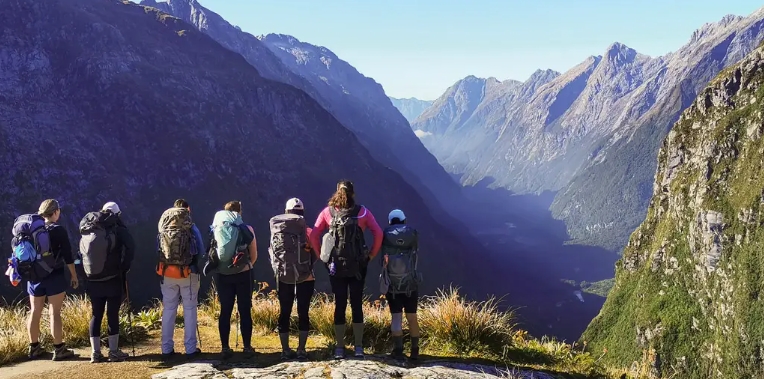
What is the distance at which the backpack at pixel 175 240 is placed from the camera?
30.9 feet

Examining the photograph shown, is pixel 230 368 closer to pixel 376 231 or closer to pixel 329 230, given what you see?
pixel 329 230

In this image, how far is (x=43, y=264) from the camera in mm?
9484

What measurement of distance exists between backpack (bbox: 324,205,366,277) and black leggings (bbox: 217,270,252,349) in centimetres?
208

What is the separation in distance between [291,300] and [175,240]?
8.58ft

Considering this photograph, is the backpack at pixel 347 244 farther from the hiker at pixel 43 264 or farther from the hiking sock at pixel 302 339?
the hiker at pixel 43 264

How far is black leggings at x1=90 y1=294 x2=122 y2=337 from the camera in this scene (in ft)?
31.3

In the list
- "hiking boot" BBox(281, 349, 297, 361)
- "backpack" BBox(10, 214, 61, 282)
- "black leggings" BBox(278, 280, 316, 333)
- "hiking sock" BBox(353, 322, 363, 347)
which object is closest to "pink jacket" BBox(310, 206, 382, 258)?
"black leggings" BBox(278, 280, 316, 333)

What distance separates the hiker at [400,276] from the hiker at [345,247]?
295mm

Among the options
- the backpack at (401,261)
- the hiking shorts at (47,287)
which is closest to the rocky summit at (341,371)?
the backpack at (401,261)

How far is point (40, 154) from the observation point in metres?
162

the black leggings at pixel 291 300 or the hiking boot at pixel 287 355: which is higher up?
the black leggings at pixel 291 300

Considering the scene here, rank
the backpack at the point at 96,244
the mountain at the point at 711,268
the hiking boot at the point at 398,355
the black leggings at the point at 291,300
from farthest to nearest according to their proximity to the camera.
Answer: the mountain at the point at 711,268 < the black leggings at the point at 291,300 < the hiking boot at the point at 398,355 < the backpack at the point at 96,244

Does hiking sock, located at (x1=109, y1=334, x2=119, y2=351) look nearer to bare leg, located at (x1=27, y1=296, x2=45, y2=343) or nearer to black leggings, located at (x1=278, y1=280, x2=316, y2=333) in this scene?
bare leg, located at (x1=27, y1=296, x2=45, y2=343)

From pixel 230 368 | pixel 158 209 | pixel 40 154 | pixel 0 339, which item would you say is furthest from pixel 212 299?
pixel 40 154
